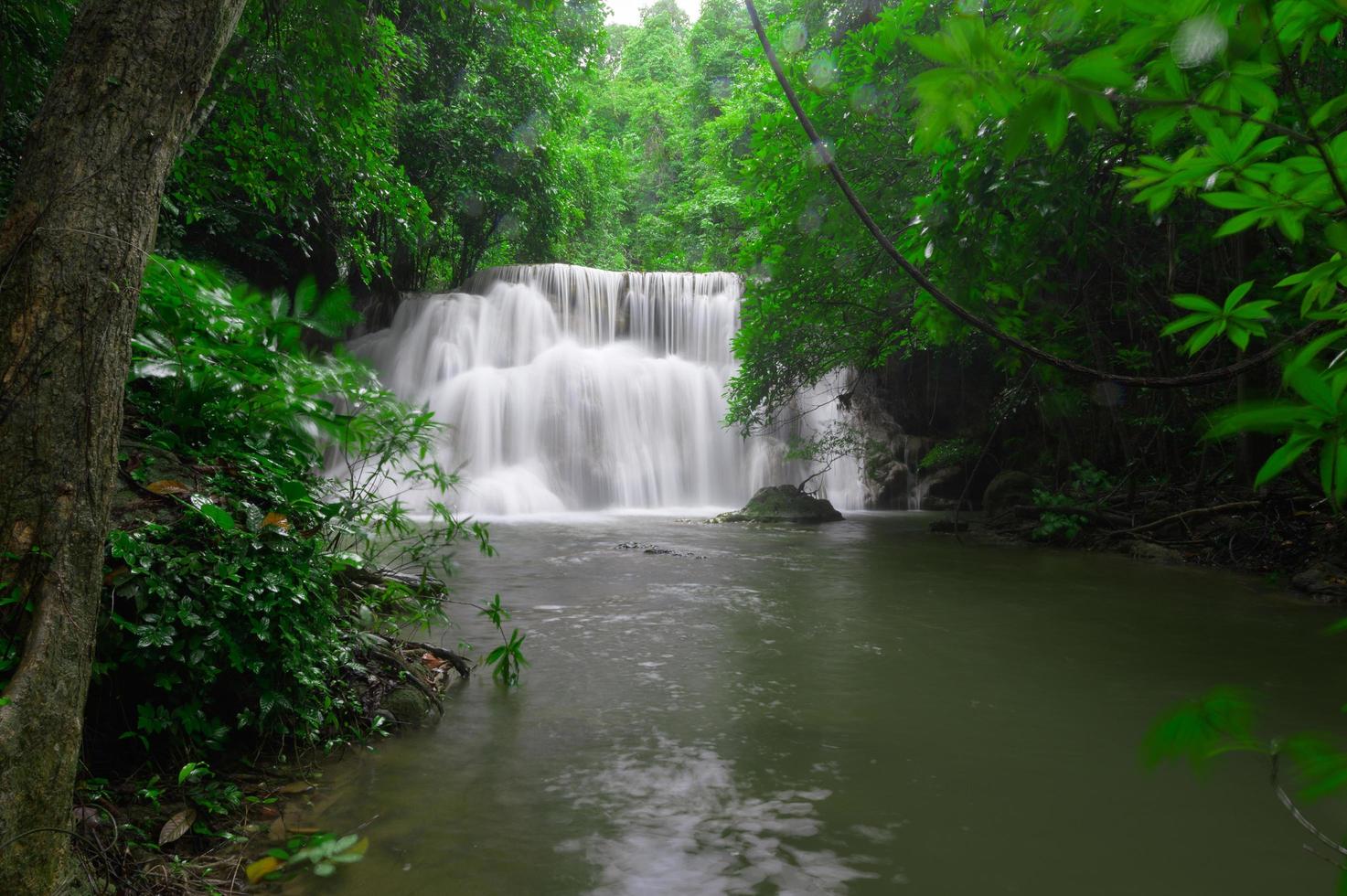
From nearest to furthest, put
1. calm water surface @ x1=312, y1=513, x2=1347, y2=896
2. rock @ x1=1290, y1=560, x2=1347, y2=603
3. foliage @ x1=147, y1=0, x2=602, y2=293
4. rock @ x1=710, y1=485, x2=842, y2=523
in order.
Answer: calm water surface @ x1=312, y1=513, x2=1347, y2=896, foliage @ x1=147, y1=0, x2=602, y2=293, rock @ x1=1290, y1=560, x2=1347, y2=603, rock @ x1=710, y1=485, x2=842, y2=523

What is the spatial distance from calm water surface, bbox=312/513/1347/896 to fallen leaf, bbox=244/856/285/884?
18 cm

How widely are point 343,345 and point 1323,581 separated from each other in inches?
277

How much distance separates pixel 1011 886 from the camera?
208 centimetres

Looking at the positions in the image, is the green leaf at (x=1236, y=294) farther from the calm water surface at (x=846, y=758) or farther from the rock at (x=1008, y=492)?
the rock at (x=1008, y=492)

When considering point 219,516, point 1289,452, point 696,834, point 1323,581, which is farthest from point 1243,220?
point 1323,581

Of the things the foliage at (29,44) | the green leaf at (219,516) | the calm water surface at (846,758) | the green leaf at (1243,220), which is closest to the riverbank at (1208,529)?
the calm water surface at (846,758)

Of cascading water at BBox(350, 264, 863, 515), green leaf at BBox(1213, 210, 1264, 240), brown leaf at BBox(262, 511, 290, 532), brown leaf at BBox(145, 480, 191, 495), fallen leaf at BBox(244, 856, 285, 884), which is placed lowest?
fallen leaf at BBox(244, 856, 285, 884)

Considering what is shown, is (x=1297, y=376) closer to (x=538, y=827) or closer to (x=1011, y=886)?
(x=1011, y=886)

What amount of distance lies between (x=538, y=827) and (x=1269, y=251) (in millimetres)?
6308

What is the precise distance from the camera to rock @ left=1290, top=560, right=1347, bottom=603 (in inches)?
227

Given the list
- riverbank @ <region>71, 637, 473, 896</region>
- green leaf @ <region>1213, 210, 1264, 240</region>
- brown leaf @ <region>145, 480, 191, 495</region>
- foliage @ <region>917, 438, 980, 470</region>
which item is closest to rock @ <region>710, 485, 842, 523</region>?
foliage @ <region>917, 438, 980, 470</region>

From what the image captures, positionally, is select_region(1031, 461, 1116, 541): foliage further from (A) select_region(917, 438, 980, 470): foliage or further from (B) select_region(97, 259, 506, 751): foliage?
(B) select_region(97, 259, 506, 751): foliage

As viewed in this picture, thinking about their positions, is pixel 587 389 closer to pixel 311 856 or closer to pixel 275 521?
pixel 275 521

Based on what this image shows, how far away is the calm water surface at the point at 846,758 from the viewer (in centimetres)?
217
